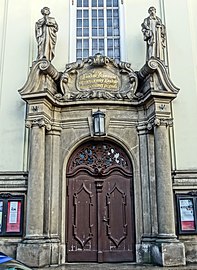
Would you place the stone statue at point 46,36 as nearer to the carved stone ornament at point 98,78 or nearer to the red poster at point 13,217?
the carved stone ornament at point 98,78

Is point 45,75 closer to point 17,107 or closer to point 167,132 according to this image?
point 17,107

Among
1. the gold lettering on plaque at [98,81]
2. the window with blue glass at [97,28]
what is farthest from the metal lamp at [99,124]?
the window with blue glass at [97,28]

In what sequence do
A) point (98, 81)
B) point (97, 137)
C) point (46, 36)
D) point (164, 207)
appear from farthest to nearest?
point (98, 81)
point (46, 36)
point (97, 137)
point (164, 207)

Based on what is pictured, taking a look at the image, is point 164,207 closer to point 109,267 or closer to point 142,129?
point 109,267

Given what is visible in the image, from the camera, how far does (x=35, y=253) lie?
275 inches

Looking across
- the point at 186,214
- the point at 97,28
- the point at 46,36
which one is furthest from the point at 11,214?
the point at 97,28

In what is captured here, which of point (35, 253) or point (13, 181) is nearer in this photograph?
point (35, 253)

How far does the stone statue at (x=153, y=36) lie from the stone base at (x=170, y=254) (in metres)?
4.14

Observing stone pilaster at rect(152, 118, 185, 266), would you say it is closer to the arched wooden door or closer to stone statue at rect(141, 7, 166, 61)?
the arched wooden door

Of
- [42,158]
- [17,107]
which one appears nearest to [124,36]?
[17,107]

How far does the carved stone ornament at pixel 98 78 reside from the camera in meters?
8.54

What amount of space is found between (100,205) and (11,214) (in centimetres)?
197

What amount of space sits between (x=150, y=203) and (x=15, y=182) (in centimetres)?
306

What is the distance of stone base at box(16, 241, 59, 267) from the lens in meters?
6.94
